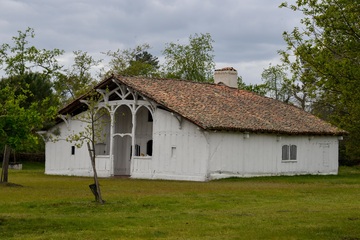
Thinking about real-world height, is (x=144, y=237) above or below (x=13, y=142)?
below

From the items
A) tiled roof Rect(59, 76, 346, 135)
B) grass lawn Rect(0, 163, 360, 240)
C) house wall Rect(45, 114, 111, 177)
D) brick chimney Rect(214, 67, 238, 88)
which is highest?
brick chimney Rect(214, 67, 238, 88)

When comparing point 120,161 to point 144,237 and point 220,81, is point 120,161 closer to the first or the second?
point 220,81

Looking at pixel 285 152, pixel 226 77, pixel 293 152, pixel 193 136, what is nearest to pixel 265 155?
pixel 285 152

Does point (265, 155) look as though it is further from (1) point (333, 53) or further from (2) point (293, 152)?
(1) point (333, 53)

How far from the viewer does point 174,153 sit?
3906 cm

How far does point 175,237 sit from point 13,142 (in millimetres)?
5439

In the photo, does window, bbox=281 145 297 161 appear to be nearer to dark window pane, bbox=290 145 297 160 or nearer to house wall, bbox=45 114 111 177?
dark window pane, bbox=290 145 297 160

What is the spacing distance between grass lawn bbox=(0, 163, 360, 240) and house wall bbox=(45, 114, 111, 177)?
1116cm

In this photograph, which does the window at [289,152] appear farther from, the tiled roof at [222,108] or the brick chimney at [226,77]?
the brick chimney at [226,77]

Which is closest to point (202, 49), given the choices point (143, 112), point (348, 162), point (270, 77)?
point (270, 77)

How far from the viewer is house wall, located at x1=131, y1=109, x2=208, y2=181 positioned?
37906 millimetres

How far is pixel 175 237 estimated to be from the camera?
15961 millimetres

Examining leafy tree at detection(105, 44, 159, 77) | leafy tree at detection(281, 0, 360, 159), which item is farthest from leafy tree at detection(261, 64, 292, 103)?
leafy tree at detection(281, 0, 360, 159)

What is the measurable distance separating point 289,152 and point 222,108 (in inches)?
193
